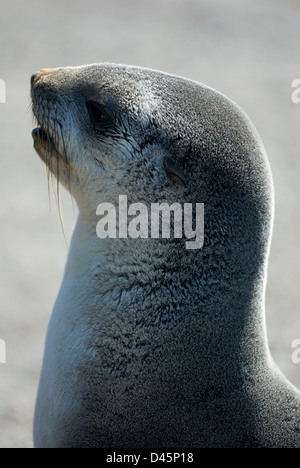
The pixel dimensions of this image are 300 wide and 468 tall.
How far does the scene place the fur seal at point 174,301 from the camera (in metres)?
2.29

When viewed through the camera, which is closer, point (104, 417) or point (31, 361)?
point (104, 417)

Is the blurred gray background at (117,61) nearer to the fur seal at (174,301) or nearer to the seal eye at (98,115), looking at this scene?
the seal eye at (98,115)

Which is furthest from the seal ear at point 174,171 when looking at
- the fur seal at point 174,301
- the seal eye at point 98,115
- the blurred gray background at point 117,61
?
the blurred gray background at point 117,61

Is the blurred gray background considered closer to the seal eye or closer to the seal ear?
the seal eye

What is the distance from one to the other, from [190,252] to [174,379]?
461 millimetres

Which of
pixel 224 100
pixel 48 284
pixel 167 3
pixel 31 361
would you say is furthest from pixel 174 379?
pixel 167 3

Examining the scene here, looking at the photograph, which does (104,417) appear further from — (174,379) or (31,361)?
(31,361)

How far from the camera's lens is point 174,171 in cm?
230

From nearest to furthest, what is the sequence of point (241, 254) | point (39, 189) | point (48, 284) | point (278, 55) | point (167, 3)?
point (241, 254) → point (48, 284) → point (39, 189) → point (278, 55) → point (167, 3)

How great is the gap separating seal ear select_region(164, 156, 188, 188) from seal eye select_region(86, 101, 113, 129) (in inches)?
11.7

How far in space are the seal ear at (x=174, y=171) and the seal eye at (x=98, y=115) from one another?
0.97 feet

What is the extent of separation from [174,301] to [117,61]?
7.61 m

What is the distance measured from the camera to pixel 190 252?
7.57 feet

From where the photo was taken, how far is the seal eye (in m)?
2.46
